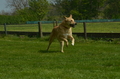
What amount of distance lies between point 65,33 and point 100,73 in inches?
159

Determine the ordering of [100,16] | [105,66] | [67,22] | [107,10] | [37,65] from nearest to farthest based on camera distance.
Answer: [105,66] → [37,65] → [67,22] → [107,10] → [100,16]

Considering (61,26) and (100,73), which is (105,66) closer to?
(100,73)

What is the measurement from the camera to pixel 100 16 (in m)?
67.1

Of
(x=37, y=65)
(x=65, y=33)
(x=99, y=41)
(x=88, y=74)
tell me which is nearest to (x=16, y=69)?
(x=37, y=65)

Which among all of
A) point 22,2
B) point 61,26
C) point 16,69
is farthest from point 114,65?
point 22,2

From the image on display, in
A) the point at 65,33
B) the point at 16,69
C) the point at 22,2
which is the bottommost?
the point at 16,69

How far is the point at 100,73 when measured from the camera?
545 centimetres

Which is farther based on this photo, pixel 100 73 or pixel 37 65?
pixel 37 65

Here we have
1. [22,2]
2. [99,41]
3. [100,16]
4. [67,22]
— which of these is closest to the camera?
[67,22]

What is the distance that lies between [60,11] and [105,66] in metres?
59.1

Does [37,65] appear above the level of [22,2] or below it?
below

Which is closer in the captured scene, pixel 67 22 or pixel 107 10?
pixel 67 22

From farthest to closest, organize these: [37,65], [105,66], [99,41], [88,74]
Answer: [99,41] → [37,65] → [105,66] → [88,74]

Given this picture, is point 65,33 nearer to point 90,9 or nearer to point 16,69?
point 16,69
